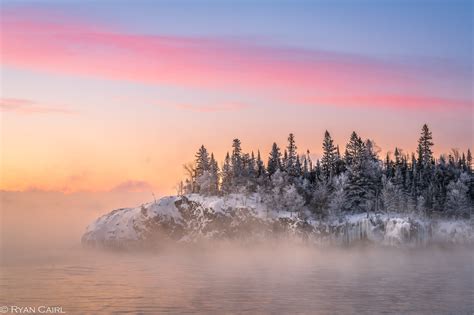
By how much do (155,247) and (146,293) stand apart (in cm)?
9159

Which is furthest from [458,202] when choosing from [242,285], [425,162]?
[242,285]

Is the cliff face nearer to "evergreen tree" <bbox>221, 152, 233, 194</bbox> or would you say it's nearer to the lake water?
"evergreen tree" <bbox>221, 152, 233, 194</bbox>

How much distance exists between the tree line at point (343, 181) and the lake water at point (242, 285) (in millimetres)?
43346

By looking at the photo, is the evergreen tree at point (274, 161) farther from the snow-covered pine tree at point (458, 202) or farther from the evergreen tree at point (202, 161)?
the snow-covered pine tree at point (458, 202)

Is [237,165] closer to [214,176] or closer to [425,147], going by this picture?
[214,176]

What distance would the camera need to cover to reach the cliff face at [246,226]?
147625 mm

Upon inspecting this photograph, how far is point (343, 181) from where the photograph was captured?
164 meters

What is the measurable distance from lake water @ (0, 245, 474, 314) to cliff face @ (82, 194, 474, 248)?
104 ft

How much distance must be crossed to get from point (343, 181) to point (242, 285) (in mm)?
97872

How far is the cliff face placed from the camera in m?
148

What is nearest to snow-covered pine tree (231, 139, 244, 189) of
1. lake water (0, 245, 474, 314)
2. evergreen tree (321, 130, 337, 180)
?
evergreen tree (321, 130, 337, 180)

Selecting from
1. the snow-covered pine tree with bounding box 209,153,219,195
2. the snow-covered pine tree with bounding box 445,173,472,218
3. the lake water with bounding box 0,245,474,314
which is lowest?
the lake water with bounding box 0,245,474,314

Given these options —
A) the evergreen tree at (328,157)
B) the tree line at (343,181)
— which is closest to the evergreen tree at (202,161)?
the tree line at (343,181)

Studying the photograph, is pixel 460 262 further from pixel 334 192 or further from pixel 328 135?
pixel 328 135
